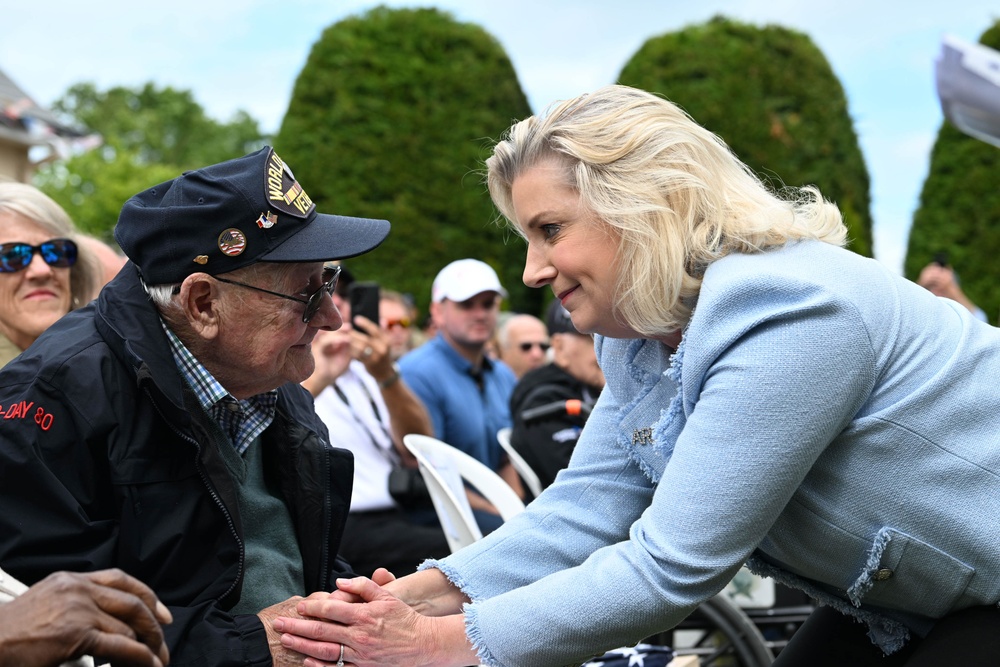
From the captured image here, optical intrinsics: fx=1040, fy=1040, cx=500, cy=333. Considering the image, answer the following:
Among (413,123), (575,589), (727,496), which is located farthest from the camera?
(413,123)

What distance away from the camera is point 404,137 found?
14320mm

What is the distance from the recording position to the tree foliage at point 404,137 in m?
14.1

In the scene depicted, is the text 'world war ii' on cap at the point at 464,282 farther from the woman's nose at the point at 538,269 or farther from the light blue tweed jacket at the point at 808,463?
the light blue tweed jacket at the point at 808,463

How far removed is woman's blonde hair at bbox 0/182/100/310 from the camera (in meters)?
3.82

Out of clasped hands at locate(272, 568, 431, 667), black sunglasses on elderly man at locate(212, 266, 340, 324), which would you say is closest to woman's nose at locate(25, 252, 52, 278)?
black sunglasses on elderly man at locate(212, 266, 340, 324)

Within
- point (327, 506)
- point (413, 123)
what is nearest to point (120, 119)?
point (413, 123)

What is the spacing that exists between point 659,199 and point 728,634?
110 inches

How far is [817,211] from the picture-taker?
7.74 feet

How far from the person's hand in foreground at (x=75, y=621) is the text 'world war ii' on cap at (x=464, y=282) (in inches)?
202

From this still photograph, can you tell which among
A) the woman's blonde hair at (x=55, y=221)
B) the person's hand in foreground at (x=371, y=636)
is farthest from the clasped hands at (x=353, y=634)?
the woman's blonde hair at (x=55, y=221)

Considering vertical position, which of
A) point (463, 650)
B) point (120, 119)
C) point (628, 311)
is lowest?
point (120, 119)

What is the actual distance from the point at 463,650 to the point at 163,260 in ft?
3.55

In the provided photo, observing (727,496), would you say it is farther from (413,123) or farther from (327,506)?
(413,123)

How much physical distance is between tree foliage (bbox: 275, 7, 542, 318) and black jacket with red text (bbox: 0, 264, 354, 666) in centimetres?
1158
